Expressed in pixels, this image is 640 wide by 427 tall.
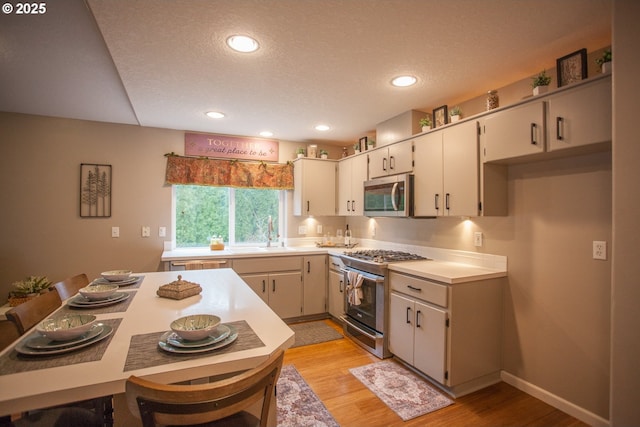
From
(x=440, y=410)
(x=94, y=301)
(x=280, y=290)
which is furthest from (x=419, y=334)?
(x=94, y=301)

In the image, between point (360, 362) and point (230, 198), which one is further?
point (230, 198)

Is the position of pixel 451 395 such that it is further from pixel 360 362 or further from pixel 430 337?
pixel 360 362

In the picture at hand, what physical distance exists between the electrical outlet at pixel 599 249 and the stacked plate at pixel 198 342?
230 cm

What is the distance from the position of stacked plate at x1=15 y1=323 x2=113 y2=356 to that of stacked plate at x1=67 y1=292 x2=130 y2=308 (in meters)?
0.43

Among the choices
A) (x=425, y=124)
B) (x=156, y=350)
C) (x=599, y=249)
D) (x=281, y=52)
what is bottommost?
(x=156, y=350)

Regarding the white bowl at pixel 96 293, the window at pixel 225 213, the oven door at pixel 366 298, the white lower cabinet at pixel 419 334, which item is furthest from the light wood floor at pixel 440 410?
the window at pixel 225 213

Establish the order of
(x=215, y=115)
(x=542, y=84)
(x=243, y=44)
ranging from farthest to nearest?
(x=215, y=115), (x=542, y=84), (x=243, y=44)

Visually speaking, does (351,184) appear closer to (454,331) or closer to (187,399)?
(454,331)

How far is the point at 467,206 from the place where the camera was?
2549mm

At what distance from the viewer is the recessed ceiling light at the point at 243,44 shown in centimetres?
191

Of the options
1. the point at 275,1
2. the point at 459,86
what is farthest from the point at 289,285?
the point at 275,1

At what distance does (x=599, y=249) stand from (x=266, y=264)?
3.07 meters

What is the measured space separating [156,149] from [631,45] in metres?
4.25

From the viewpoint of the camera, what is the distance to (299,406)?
7.34 feet
